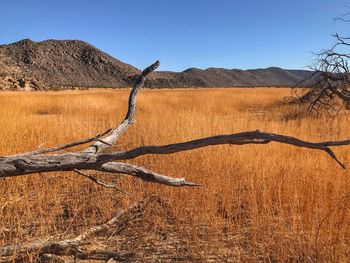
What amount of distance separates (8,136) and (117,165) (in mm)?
3450

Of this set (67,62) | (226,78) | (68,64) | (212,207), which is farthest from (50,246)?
(226,78)

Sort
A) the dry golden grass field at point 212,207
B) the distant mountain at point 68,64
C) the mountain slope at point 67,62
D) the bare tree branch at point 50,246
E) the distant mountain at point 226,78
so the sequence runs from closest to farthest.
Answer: the bare tree branch at point 50,246
the dry golden grass field at point 212,207
the distant mountain at point 68,64
the mountain slope at point 67,62
the distant mountain at point 226,78

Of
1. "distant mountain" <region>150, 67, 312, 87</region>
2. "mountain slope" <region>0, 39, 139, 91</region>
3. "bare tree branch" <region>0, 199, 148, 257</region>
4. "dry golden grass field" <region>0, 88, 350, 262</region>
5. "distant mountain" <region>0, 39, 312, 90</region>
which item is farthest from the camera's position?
"distant mountain" <region>150, 67, 312, 87</region>

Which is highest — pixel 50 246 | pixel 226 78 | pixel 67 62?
pixel 226 78

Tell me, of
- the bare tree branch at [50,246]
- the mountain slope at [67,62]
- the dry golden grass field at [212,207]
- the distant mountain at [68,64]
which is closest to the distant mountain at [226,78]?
the distant mountain at [68,64]

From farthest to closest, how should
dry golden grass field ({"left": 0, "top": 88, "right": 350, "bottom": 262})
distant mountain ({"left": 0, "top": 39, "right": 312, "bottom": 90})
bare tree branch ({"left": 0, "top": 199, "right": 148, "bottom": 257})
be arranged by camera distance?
distant mountain ({"left": 0, "top": 39, "right": 312, "bottom": 90}), dry golden grass field ({"left": 0, "top": 88, "right": 350, "bottom": 262}), bare tree branch ({"left": 0, "top": 199, "right": 148, "bottom": 257})

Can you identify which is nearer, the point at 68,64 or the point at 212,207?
the point at 212,207

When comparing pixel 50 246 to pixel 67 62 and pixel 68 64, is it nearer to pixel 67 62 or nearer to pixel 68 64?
pixel 68 64

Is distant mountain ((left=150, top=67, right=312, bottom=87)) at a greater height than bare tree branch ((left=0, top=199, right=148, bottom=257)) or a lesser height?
greater

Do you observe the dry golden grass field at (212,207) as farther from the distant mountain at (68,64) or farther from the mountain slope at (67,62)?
the mountain slope at (67,62)

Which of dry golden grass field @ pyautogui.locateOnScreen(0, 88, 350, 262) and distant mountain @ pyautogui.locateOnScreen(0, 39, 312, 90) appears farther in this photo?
distant mountain @ pyautogui.locateOnScreen(0, 39, 312, 90)

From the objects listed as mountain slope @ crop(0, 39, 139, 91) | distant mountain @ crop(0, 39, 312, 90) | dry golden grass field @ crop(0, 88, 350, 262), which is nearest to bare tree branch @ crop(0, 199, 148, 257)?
dry golden grass field @ crop(0, 88, 350, 262)

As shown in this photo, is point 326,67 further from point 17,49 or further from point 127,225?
point 17,49

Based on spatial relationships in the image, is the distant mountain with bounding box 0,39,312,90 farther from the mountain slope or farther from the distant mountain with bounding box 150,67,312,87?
the distant mountain with bounding box 150,67,312,87
